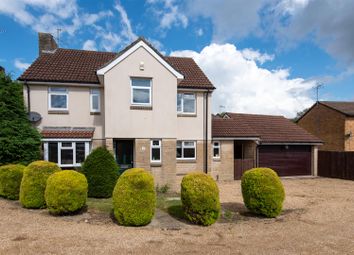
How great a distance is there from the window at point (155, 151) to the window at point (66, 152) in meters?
3.37

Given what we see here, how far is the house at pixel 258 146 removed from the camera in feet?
64.4

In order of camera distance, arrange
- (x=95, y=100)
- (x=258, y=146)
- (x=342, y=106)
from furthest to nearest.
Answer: (x=342, y=106) < (x=258, y=146) < (x=95, y=100)

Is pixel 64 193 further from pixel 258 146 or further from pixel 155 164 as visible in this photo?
pixel 258 146

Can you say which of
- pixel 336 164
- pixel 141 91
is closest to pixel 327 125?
pixel 336 164

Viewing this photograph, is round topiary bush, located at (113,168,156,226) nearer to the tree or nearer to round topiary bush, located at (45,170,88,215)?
round topiary bush, located at (45,170,88,215)

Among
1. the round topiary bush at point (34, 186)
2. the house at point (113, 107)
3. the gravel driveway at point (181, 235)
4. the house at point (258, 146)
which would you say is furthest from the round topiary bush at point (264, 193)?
the house at point (258, 146)

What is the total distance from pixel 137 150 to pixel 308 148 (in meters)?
14.9

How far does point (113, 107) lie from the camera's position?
14.5 metres

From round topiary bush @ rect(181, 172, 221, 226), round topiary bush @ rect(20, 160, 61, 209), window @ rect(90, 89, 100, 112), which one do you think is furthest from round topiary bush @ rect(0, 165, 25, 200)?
round topiary bush @ rect(181, 172, 221, 226)

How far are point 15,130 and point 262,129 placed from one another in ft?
55.6

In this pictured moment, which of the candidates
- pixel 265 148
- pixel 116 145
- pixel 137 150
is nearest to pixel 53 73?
pixel 116 145

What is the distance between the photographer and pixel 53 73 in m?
15.5

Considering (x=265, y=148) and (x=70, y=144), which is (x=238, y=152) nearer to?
(x=265, y=148)

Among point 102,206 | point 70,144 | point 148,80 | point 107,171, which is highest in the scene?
point 148,80
